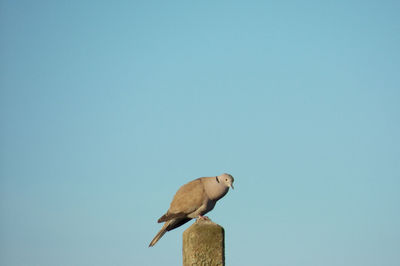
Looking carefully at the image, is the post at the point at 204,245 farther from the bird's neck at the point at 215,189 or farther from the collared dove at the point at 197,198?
the bird's neck at the point at 215,189

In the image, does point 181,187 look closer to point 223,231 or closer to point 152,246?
point 152,246

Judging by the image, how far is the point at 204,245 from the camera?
6727 mm

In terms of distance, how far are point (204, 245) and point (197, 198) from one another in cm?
456

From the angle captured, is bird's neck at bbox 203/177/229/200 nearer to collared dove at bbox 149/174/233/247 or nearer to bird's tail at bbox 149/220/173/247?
collared dove at bbox 149/174/233/247

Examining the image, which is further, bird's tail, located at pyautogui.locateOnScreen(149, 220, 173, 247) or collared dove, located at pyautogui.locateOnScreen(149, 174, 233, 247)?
collared dove, located at pyautogui.locateOnScreen(149, 174, 233, 247)

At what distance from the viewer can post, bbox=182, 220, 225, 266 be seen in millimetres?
6668

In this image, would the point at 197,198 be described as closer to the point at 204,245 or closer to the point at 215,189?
the point at 215,189

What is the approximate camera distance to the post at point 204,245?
667 centimetres

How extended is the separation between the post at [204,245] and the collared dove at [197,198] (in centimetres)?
425

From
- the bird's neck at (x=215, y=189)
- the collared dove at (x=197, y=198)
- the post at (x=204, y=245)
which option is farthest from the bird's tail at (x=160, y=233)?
the post at (x=204, y=245)

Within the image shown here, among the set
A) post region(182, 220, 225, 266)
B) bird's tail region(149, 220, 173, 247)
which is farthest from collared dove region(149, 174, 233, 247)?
post region(182, 220, 225, 266)

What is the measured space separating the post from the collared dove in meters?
4.25

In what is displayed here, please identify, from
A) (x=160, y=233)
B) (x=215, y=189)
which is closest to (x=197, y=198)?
(x=215, y=189)

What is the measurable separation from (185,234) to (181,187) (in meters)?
4.95
